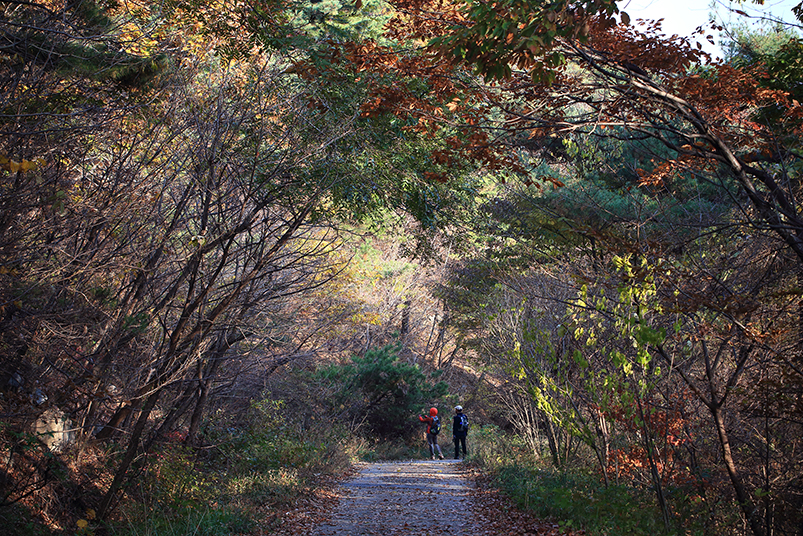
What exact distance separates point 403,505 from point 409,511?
53cm

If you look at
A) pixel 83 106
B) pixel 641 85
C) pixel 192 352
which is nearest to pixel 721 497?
pixel 641 85

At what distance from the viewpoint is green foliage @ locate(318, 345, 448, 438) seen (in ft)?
72.0

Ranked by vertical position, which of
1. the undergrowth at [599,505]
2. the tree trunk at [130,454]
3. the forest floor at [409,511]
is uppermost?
the tree trunk at [130,454]

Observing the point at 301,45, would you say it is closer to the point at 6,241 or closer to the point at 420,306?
the point at 6,241

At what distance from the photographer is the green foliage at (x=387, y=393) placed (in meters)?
21.9

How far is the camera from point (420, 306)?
35.5 meters

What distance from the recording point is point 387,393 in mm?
22766

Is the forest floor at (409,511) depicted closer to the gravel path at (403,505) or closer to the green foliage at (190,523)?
the gravel path at (403,505)

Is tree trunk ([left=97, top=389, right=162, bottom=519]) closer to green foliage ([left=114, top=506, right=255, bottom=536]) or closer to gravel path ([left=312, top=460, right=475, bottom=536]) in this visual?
green foliage ([left=114, top=506, right=255, bottom=536])

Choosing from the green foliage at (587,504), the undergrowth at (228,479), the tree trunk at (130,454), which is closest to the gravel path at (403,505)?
the undergrowth at (228,479)

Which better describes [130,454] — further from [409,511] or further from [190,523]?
[409,511]

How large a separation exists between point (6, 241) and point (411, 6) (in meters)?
4.81

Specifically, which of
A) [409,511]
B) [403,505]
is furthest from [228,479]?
[409,511]

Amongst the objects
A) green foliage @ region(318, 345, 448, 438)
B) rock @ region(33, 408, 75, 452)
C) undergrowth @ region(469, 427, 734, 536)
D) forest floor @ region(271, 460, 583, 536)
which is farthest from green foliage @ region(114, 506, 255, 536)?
green foliage @ region(318, 345, 448, 438)
